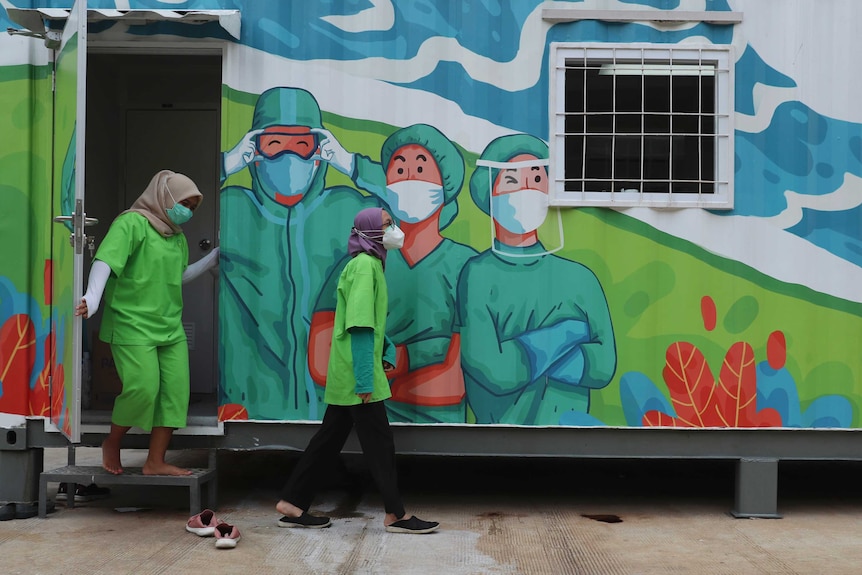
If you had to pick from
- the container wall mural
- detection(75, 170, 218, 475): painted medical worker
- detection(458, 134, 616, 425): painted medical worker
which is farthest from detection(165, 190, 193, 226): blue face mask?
detection(458, 134, 616, 425): painted medical worker

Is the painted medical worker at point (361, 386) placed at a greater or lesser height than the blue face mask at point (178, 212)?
lesser

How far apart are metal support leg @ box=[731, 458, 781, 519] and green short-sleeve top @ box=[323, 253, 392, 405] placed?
2.26 metres

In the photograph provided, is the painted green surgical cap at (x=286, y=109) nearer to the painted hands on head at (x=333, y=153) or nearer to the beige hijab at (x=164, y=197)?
the painted hands on head at (x=333, y=153)

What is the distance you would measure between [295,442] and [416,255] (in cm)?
138

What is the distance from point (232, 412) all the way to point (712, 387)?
2949 mm

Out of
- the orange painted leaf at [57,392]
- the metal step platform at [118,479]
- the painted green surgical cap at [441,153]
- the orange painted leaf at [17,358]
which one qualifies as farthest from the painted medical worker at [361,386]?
the orange painted leaf at [17,358]

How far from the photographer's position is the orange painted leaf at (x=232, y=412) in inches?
221

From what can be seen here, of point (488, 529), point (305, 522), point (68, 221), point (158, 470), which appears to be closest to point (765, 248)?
point (488, 529)

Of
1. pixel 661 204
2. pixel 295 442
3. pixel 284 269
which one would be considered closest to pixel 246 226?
pixel 284 269

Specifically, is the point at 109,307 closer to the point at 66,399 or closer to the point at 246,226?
the point at 66,399

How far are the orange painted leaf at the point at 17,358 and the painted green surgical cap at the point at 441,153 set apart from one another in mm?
2441

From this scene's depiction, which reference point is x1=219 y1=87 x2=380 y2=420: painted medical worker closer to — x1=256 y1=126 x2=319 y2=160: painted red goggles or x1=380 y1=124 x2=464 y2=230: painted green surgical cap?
x1=256 y1=126 x2=319 y2=160: painted red goggles

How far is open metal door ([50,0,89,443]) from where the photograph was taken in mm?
5027

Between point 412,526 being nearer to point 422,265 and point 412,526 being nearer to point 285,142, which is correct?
point 422,265
